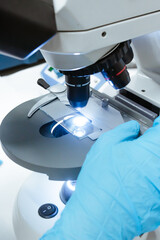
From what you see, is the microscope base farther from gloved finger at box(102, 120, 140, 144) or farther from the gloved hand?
gloved finger at box(102, 120, 140, 144)

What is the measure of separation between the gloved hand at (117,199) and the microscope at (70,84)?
79 millimetres

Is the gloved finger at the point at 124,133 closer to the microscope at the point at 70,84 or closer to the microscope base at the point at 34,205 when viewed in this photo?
the microscope at the point at 70,84

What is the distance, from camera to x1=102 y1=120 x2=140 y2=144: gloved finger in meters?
0.67

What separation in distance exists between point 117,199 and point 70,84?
0.97ft

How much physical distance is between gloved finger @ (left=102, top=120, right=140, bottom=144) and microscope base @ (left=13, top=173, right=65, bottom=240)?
0.29m

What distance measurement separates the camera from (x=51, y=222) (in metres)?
0.74

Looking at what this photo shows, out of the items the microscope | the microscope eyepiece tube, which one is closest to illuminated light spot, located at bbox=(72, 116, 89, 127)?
the microscope

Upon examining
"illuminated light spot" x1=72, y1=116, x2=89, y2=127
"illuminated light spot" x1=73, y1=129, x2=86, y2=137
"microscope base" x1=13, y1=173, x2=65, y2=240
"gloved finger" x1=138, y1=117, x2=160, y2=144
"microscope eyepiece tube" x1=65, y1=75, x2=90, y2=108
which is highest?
"microscope eyepiece tube" x1=65, y1=75, x2=90, y2=108

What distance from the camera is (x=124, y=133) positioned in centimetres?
68

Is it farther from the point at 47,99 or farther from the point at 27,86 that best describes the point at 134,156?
the point at 27,86

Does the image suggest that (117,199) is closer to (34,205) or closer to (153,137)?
(153,137)

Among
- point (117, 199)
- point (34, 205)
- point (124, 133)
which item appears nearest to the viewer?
point (117, 199)

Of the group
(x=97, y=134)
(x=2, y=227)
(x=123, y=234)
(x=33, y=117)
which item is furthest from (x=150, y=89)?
(x=2, y=227)

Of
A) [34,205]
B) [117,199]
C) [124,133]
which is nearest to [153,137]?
[124,133]
